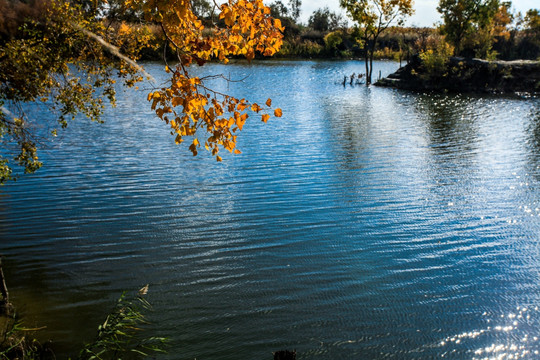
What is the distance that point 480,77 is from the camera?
38906 millimetres

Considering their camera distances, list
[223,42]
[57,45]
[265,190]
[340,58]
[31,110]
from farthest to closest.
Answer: [340,58] < [31,110] < [265,190] < [57,45] < [223,42]

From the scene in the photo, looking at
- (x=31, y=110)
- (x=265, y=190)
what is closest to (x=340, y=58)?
(x=31, y=110)

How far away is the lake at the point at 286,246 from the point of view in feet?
20.3

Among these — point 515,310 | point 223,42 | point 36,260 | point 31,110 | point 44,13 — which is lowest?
point 515,310

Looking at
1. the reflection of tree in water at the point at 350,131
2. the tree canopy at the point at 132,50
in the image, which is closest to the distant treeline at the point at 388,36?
the tree canopy at the point at 132,50

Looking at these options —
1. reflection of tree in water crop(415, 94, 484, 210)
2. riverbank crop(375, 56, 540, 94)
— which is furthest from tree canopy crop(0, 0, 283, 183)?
riverbank crop(375, 56, 540, 94)

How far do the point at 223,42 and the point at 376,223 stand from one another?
21.8 ft

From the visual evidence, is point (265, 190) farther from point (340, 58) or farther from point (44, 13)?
point (340, 58)

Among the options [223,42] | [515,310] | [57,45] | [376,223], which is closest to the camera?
[223,42]

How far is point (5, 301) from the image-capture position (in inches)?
249

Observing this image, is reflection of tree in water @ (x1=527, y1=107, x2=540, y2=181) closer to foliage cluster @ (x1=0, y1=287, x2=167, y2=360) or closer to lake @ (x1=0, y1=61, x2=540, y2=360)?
lake @ (x1=0, y1=61, x2=540, y2=360)

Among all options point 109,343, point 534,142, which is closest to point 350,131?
point 534,142

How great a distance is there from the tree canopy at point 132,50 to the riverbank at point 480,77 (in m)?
35.4

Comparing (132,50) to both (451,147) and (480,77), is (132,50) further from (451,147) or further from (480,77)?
(480,77)
